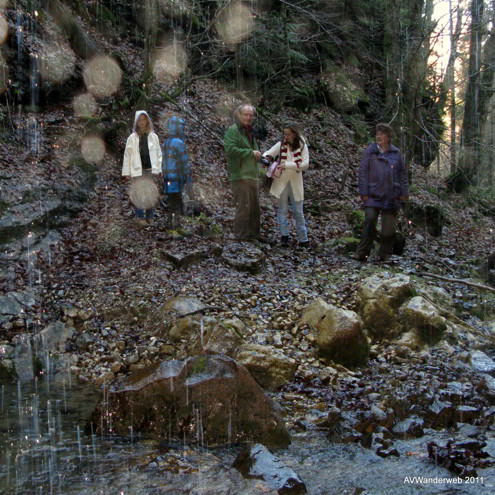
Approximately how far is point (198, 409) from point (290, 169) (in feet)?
19.5

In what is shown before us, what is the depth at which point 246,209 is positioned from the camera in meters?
9.77

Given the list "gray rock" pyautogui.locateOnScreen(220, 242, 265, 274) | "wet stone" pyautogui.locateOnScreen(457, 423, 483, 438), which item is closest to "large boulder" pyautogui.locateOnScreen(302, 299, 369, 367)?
"wet stone" pyautogui.locateOnScreen(457, 423, 483, 438)

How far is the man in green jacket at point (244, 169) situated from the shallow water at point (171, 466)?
18.6 feet

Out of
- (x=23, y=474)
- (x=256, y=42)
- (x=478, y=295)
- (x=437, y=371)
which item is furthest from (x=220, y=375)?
(x=256, y=42)

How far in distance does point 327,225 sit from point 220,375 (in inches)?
324

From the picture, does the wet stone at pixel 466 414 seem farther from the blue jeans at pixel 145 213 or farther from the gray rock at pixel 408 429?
the blue jeans at pixel 145 213

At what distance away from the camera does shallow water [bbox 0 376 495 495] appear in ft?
11.7

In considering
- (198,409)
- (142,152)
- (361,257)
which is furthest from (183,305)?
(361,257)

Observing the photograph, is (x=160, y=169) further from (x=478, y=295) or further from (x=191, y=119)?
(x=478, y=295)

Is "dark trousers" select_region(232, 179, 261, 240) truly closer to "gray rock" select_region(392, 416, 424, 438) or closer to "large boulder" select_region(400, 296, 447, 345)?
"large boulder" select_region(400, 296, 447, 345)

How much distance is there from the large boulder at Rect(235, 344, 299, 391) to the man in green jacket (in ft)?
14.1

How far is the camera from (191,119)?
46.9 ft

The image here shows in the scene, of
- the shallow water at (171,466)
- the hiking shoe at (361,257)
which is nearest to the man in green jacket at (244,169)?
the hiking shoe at (361,257)

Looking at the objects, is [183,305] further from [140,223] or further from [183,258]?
[140,223]
